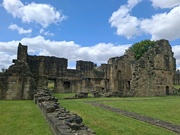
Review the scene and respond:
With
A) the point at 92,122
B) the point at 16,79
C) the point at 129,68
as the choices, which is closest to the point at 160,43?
the point at 129,68

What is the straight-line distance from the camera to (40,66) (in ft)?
101

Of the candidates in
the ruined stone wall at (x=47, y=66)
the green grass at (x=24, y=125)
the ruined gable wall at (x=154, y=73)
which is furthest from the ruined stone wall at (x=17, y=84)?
the ruined gable wall at (x=154, y=73)

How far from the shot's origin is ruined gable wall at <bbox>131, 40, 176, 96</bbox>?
27.0 m

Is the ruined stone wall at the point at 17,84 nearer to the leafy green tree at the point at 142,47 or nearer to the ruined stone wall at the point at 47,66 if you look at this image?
the ruined stone wall at the point at 47,66

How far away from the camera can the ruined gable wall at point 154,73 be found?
88.6ft

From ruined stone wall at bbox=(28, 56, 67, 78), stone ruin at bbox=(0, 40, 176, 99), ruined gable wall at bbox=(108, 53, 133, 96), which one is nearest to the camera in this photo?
stone ruin at bbox=(0, 40, 176, 99)

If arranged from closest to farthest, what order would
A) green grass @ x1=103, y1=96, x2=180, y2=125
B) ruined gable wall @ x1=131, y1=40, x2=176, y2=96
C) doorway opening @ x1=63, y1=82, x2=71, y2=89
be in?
1. green grass @ x1=103, y1=96, x2=180, y2=125
2. ruined gable wall @ x1=131, y1=40, x2=176, y2=96
3. doorway opening @ x1=63, y1=82, x2=71, y2=89

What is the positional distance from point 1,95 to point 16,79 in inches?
72.1

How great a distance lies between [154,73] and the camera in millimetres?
27625

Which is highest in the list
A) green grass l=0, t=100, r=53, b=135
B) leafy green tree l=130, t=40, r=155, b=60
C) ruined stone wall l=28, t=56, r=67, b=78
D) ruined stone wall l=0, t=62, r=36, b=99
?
leafy green tree l=130, t=40, r=155, b=60

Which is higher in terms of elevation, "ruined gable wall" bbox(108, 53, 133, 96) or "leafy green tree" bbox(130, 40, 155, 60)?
"leafy green tree" bbox(130, 40, 155, 60)

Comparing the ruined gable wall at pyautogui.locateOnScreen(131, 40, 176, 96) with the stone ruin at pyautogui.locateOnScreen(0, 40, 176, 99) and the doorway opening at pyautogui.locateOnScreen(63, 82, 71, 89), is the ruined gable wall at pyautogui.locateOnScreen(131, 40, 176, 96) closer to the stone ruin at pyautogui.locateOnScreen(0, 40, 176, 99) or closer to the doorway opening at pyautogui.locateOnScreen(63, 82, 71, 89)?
the stone ruin at pyautogui.locateOnScreen(0, 40, 176, 99)

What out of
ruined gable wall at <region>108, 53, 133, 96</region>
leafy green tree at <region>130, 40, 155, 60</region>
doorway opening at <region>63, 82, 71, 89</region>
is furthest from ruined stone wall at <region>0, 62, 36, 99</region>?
leafy green tree at <region>130, 40, 155, 60</region>

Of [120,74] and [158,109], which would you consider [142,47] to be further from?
[158,109]
